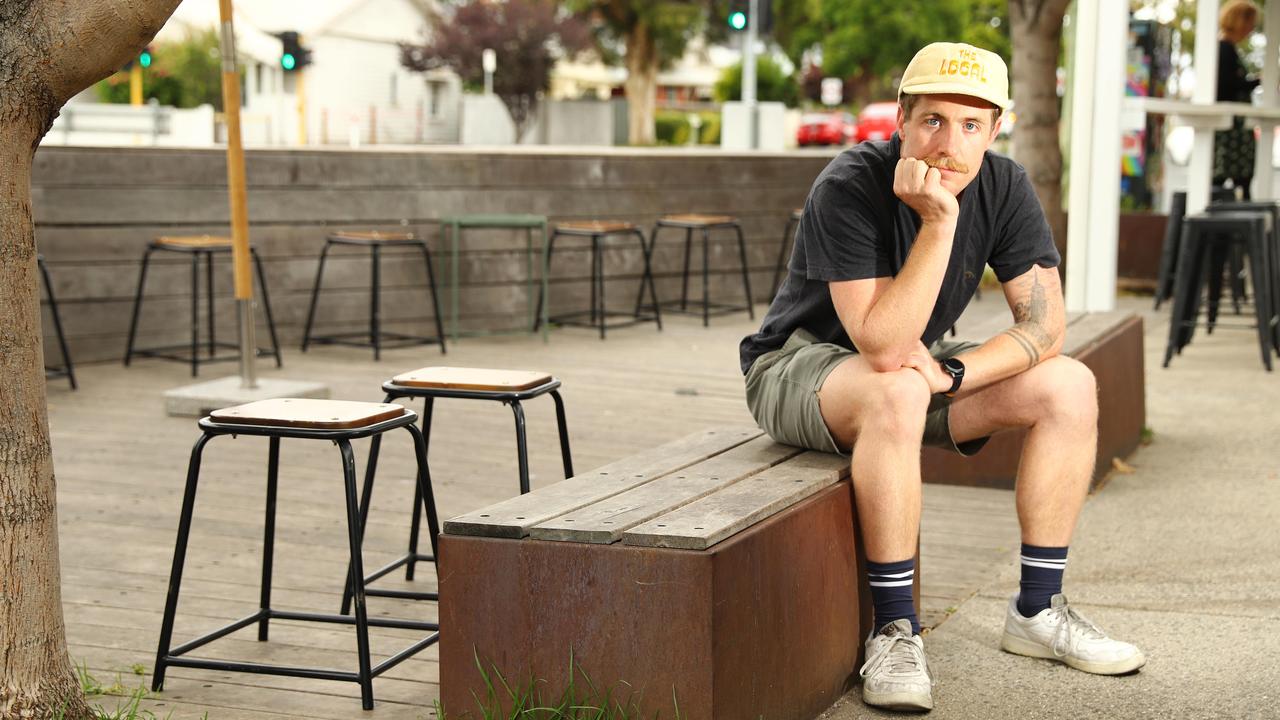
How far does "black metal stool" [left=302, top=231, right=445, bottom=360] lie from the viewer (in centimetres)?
833

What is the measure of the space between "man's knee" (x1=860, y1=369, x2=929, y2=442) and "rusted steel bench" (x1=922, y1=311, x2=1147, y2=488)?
6.20 feet

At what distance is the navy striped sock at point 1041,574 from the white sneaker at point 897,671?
1.17 feet

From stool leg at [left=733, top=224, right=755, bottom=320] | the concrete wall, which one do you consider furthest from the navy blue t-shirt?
stool leg at [left=733, top=224, right=755, bottom=320]

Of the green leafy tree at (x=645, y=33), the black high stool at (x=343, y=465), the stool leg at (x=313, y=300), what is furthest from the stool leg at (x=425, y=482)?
the green leafy tree at (x=645, y=33)

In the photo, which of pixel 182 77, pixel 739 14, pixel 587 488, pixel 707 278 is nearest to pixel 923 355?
pixel 587 488

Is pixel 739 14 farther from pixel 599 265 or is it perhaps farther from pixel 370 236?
pixel 370 236

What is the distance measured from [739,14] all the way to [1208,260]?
781cm

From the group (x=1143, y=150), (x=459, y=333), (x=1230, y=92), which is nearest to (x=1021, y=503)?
(x=459, y=333)

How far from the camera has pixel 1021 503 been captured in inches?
132

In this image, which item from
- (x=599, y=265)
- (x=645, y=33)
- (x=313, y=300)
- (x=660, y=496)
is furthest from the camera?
(x=645, y=33)

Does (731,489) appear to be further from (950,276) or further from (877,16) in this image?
(877,16)

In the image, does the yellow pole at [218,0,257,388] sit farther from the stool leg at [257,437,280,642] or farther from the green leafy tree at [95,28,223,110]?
the green leafy tree at [95,28,223,110]

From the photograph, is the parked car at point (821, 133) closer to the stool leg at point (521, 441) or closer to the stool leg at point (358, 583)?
the stool leg at point (521, 441)

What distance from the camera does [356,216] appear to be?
8.97 meters
